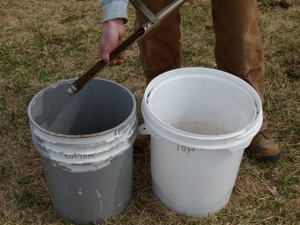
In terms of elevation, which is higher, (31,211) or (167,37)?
(167,37)

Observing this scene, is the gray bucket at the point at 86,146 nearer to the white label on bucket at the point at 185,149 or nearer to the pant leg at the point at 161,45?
the white label on bucket at the point at 185,149

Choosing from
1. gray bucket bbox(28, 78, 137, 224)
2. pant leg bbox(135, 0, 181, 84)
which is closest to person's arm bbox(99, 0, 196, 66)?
gray bucket bbox(28, 78, 137, 224)

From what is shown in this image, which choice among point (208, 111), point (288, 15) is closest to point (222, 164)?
point (208, 111)

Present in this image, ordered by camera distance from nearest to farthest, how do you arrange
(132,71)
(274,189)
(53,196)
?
(53,196)
(274,189)
(132,71)

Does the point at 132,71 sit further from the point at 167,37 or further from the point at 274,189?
the point at 274,189

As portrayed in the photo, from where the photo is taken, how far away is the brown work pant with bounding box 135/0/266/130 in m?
2.14

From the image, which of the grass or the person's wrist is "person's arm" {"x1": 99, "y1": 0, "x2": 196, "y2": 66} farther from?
the grass

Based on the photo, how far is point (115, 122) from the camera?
2066 mm

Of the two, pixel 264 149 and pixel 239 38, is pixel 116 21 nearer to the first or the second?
pixel 239 38

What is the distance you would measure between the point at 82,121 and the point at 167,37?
28.6 inches

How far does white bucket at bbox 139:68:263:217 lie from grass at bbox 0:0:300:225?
0.19 m

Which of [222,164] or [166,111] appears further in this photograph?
[166,111]

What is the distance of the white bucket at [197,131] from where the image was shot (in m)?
1.69

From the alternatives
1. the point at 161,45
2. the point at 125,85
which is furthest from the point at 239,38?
the point at 125,85
